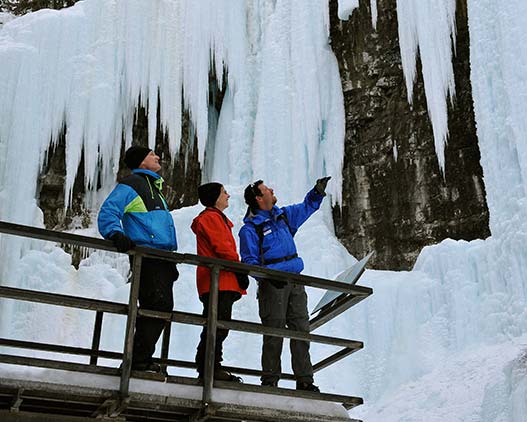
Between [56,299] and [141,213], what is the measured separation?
69 cm

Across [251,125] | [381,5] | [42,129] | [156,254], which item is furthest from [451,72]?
[156,254]

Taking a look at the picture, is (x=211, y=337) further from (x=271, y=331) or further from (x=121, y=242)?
(x=121, y=242)

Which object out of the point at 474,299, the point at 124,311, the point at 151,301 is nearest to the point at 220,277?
the point at 151,301

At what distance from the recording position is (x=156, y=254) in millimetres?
4047

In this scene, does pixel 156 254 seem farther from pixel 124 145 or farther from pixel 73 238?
pixel 124 145

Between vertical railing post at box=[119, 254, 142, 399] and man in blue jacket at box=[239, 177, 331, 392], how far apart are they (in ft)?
2.93

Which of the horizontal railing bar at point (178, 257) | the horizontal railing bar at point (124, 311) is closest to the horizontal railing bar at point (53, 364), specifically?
the horizontal railing bar at point (124, 311)

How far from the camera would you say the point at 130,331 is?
3873mm

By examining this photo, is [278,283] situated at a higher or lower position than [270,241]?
lower

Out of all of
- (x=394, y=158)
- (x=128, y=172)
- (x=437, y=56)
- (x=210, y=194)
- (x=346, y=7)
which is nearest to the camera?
(x=210, y=194)

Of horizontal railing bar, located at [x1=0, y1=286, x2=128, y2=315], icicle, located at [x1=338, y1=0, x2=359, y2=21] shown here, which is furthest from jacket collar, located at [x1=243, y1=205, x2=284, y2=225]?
icicle, located at [x1=338, y1=0, x2=359, y2=21]

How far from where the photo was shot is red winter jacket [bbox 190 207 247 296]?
445 cm

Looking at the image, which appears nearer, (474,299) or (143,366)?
(143,366)

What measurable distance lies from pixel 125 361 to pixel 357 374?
25.9ft
